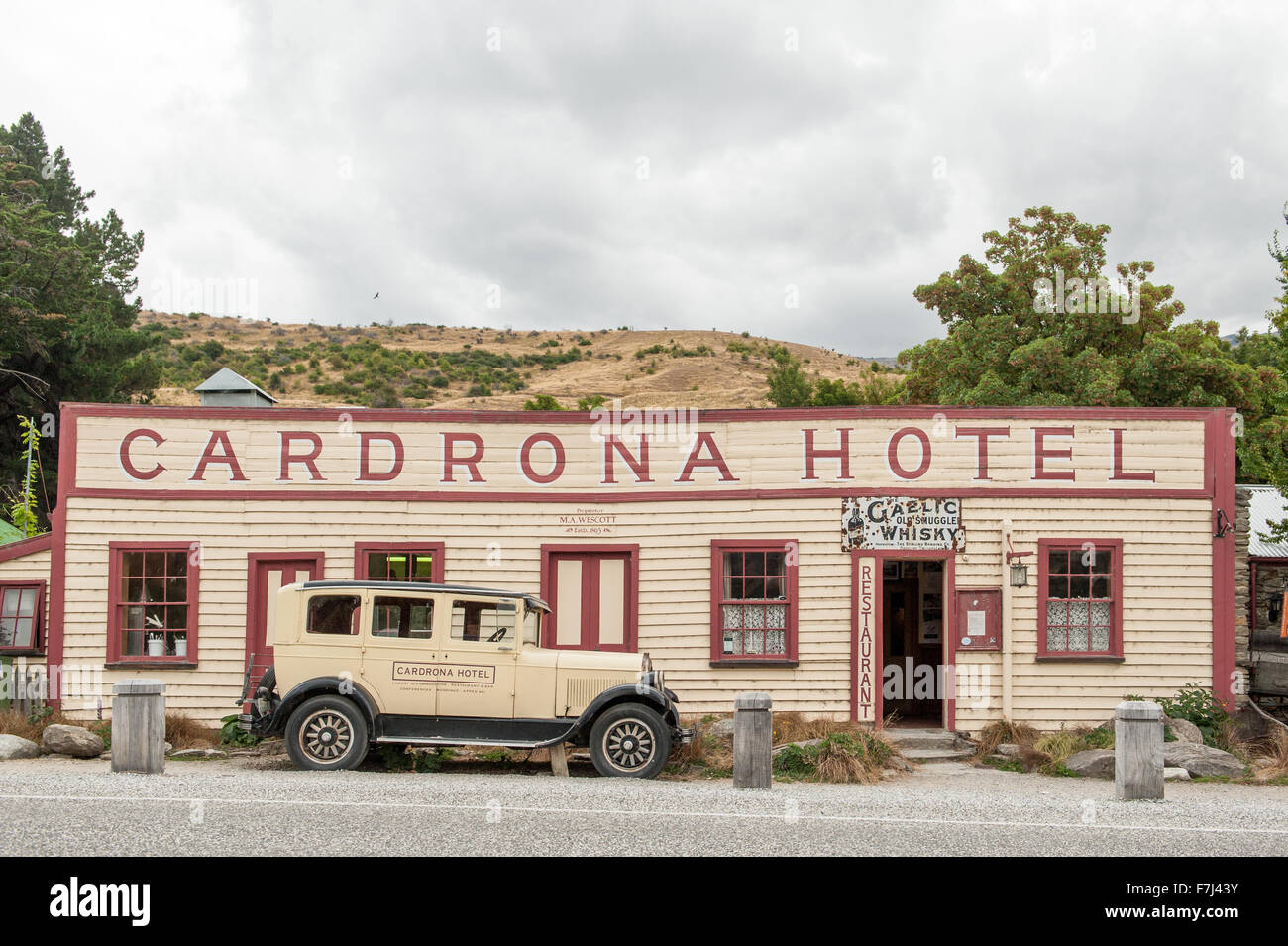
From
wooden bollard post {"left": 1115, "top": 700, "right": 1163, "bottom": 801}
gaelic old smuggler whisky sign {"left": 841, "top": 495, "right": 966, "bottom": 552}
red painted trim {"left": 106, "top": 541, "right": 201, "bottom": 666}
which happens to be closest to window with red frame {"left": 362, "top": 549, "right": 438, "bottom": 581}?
red painted trim {"left": 106, "top": 541, "right": 201, "bottom": 666}

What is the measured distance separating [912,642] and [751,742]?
255 inches

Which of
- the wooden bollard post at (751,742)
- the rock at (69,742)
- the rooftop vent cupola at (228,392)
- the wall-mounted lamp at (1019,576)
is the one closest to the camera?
the wooden bollard post at (751,742)

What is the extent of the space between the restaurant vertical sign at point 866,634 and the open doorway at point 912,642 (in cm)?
49

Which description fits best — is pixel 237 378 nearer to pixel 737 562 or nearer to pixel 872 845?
pixel 737 562

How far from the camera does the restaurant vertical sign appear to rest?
14.2 metres

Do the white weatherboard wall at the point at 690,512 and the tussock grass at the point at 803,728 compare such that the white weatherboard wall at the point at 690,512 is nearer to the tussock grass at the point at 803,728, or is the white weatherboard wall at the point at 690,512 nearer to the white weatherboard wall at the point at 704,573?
the white weatherboard wall at the point at 704,573

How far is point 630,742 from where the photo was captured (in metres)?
11.1

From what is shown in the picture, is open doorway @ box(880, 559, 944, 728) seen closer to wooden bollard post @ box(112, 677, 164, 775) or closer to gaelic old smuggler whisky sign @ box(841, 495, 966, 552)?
gaelic old smuggler whisky sign @ box(841, 495, 966, 552)

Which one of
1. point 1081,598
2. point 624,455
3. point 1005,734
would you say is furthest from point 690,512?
point 1081,598

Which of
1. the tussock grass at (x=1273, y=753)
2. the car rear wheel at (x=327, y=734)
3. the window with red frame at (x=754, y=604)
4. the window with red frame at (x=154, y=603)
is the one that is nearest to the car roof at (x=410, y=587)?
the car rear wheel at (x=327, y=734)

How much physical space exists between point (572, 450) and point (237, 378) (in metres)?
5.26

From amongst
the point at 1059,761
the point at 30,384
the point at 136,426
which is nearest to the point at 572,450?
the point at 136,426

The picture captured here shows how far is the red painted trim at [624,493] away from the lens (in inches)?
568

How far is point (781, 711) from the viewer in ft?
46.6
